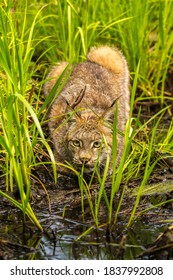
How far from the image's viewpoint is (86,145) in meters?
6.86

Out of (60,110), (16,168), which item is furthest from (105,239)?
(60,110)

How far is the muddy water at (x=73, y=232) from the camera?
18.1ft

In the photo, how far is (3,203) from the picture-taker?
632 cm

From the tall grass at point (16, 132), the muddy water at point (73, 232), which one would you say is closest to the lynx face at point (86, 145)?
the muddy water at point (73, 232)

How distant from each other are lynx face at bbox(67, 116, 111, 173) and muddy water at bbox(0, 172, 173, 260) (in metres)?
0.33

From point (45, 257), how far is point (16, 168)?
0.75m

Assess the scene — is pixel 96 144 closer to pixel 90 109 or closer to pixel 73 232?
pixel 90 109

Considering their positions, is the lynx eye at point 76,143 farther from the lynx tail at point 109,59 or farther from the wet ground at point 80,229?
the lynx tail at point 109,59

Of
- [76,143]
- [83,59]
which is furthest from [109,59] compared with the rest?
[76,143]

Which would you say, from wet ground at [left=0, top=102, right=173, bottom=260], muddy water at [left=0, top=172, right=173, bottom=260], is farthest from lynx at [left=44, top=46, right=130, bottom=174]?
muddy water at [left=0, top=172, right=173, bottom=260]

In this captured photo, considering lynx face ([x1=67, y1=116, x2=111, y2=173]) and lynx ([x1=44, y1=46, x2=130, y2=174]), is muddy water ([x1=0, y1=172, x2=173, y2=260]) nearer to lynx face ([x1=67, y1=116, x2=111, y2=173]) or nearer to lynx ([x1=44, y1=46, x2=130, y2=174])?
lynx face ([x1=67, y1=116, x2=111, y2=173])

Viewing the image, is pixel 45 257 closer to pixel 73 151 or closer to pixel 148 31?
pixel 73 151

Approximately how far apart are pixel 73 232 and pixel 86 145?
1211 mm

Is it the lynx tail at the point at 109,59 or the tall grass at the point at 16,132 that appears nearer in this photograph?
the tall grass at the point at 16,132
